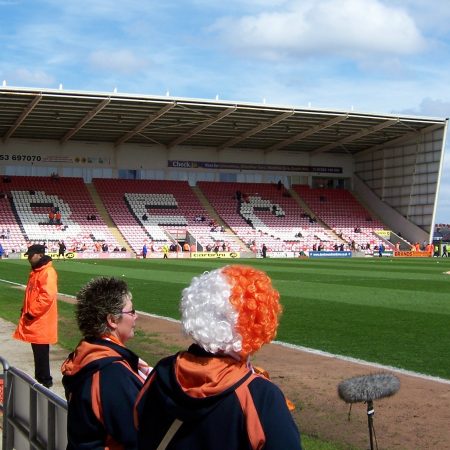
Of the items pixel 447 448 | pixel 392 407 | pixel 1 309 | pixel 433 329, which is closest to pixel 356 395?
pixel 447 448

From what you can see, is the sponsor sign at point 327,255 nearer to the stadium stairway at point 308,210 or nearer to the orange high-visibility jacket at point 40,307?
the stadium stairway at point 308,210

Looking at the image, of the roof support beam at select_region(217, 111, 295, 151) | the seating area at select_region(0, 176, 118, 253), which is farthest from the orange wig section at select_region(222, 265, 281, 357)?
the seating area at select_region(0, 176, 118, 253)

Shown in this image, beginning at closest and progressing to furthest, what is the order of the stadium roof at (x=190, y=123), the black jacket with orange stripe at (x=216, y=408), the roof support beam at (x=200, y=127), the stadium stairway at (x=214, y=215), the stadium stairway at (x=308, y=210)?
1. the black jacket with orange stripe at (x=216, y=408)
2. the stadium roof at (x=190, y=123)
3. the roof support beam at (x=200, y=127)
4. the stadium stairway at (x=214, y=215)
5. the stadium stairway at (x=308, y=210)

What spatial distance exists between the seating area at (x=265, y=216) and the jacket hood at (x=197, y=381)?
56.4 meters

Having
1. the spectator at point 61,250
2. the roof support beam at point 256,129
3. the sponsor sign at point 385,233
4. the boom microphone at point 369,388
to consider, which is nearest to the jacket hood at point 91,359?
the boom microphone at point 369,388

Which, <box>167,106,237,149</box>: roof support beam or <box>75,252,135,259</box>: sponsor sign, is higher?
<box>167,106,237,149</box>: roof support beam

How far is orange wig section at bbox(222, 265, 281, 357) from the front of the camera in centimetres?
256

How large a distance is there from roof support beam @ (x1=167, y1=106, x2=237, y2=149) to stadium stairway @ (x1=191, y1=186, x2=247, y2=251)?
16.0ft

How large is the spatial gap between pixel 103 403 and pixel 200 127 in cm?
5396

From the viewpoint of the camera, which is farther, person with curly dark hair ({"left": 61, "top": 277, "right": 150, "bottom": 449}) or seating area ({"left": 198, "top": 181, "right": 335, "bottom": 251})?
seating area ({"left": 198, "top": 181, "right": 335, "bottom": 251})

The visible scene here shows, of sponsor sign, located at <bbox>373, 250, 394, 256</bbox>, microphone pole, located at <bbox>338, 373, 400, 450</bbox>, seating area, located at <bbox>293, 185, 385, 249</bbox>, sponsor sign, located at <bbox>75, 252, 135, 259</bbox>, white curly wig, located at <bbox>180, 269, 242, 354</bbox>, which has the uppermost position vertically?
white curly wig, located at <bbox>180, 269, 242, 354</bbox>

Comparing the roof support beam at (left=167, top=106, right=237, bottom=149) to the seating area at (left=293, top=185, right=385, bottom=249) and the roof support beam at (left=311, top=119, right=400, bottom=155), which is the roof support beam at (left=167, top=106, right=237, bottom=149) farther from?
the seating area at (left=293, top=185, right=385, bottom=249)

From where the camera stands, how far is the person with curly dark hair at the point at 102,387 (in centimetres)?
323

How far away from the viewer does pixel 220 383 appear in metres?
2.46
